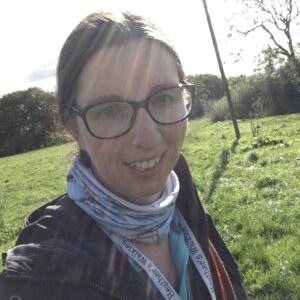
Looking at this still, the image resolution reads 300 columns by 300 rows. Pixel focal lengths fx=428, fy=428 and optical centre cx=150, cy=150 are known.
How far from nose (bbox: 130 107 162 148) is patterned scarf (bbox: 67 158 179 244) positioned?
0.78 ft

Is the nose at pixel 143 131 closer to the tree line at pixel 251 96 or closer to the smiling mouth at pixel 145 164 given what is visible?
the smiling mouth at pixel 145 164

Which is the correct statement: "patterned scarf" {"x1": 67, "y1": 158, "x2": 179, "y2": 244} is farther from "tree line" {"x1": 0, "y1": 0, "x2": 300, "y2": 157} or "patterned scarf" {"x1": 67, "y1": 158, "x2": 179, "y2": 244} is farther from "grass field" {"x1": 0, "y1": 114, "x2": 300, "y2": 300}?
"tree line" {"x1": 0, "y1": 0, "x2": 300, "y2": 157}

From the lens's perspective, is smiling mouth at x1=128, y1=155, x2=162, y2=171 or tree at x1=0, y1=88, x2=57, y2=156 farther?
tree at x1=0, y1=88, x2=57, y2=156

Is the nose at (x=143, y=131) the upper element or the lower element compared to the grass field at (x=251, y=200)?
upper

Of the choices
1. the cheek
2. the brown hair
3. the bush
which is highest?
the brown hair

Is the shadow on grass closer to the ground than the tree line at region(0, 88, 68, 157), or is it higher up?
closer to the ground

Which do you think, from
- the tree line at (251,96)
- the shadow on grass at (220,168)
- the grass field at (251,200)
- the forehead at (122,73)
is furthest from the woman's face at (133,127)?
the tree line at (251,96)

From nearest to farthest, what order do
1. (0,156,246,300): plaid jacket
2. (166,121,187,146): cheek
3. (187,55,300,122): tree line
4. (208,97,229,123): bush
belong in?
(0,156,246,300): plaid jacket → (166,121,187,146): cheek → (208,97,229,123): bush → (187,55,300,122): tree line

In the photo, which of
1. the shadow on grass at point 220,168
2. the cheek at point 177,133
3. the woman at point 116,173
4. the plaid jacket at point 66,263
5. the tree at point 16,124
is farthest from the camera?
the tree at point 16,124

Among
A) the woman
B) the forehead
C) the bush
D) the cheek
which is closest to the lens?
the woman

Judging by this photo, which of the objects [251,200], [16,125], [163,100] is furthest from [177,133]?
[16,125]

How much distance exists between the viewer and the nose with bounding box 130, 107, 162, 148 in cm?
153

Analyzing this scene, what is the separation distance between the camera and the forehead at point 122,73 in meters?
1.51

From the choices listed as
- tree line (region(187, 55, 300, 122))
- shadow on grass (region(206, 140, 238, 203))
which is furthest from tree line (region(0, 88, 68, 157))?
shadow on grass (region(206, 140, 238, 203))
